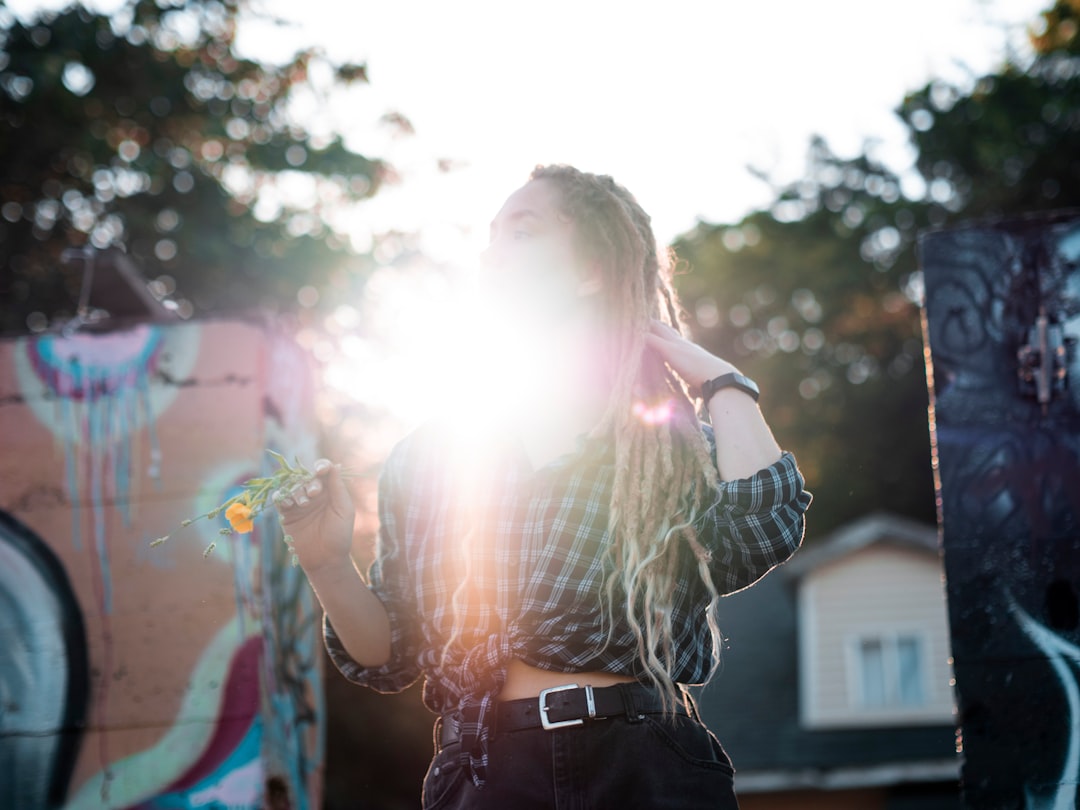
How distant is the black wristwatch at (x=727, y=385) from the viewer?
2326mm

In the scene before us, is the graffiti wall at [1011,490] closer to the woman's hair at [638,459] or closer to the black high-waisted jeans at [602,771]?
the woman's hair at [638,459]

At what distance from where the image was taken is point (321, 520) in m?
2.39

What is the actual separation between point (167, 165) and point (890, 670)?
10.0 meters

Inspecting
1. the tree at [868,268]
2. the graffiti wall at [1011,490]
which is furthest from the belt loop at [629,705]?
the tree at [868,268]

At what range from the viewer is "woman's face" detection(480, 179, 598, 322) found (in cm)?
252

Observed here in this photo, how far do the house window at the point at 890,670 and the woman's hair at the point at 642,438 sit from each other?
12.3 meters

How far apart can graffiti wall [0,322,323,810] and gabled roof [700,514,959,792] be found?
30.0 feet

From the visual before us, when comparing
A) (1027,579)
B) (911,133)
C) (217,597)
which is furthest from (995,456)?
(911,133)

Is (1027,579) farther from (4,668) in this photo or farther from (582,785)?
(4,668)

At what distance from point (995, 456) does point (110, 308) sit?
3.06 meters

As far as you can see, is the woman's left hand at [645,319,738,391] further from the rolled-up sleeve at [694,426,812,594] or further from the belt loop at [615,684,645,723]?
the belt loop at [615,684,645,723]

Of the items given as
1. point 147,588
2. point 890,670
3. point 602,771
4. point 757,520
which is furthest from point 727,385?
point 890,670

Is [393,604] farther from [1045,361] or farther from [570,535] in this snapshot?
[1045,361]

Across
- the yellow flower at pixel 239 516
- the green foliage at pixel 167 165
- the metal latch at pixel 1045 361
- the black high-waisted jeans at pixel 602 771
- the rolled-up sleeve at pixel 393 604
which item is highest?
the green foliage at pixel 167 165
